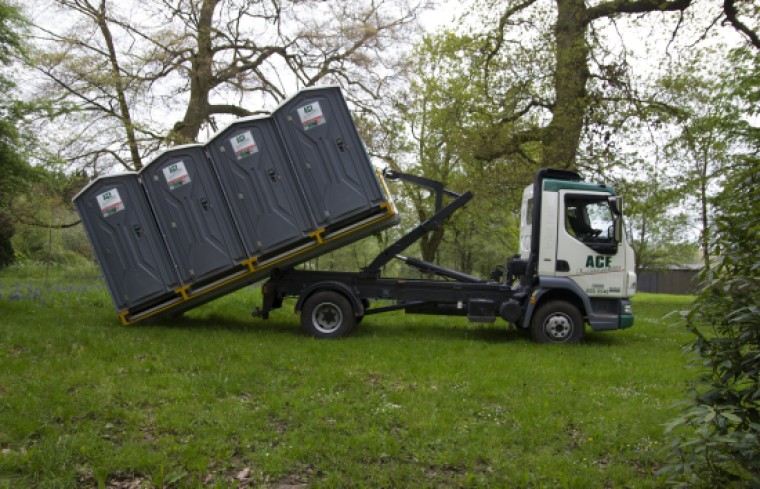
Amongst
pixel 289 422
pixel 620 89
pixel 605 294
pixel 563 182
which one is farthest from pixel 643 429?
pixel 620 89

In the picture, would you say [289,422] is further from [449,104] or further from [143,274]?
[449,104]

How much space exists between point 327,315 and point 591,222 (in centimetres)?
463

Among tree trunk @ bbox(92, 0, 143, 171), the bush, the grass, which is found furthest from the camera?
tree trunk @ bbox(92, 0, 143, 171)

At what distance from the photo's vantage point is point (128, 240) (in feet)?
28.8

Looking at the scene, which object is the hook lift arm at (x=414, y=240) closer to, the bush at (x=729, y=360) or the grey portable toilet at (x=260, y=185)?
the grey portable toilet at (x=260, y=185)

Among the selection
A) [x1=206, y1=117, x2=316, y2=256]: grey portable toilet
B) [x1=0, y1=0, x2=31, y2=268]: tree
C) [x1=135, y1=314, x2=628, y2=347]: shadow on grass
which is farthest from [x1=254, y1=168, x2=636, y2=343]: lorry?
[x1=0, y1=0, x2=31, y2=268]: tree

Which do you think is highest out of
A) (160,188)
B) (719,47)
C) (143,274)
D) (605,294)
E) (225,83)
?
(225,83)

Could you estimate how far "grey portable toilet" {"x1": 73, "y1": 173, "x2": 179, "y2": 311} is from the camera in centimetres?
873

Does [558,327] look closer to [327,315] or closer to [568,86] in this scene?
[327,315]

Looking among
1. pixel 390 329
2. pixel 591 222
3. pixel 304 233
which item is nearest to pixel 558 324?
pixel 591 222

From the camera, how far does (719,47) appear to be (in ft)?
54.2

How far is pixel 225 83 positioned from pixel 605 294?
12550 millimetres

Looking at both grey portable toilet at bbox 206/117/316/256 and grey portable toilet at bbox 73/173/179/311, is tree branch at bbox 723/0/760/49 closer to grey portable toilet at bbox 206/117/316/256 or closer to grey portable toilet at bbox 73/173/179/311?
grey portable toilet at bbox 206/117/316/256

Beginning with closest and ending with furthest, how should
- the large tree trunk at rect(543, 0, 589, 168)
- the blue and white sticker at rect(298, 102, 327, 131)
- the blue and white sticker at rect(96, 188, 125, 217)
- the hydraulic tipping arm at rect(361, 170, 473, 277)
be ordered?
the blue and white sticker at rect(298, 102, 327, 131) → the blue and white sticker at rect(96, 188, 125, 217) → the hydraulic tipping arm at rect(361, 170, 473, 277) → the large tree trunk at rect(543, 0, 589, 168)
